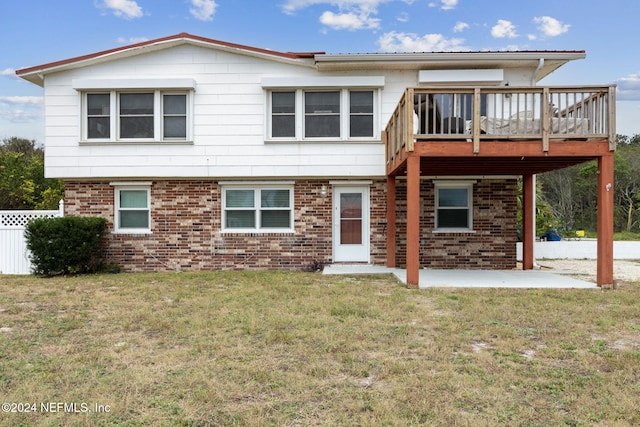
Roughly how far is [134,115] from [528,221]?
10136mm

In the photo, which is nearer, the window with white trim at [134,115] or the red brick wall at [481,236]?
the window with white trim at [134,115]

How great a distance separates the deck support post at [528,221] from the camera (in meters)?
11.1

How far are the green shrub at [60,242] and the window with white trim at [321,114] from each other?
4.80 meters

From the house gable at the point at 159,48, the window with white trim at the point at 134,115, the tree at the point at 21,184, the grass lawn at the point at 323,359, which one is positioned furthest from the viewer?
the tree at the point at 21,184

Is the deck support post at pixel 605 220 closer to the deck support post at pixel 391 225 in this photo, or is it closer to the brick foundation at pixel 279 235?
the brick foundation at pixel 279 235

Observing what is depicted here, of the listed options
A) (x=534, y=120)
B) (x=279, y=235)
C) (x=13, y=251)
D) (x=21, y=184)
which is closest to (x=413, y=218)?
(x=534, y=120)

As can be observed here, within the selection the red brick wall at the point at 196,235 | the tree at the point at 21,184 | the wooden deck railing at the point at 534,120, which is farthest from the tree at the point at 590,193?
the tree at the point at 21,184

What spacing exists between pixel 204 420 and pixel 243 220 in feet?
28.0

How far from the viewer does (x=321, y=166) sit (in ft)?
35.9

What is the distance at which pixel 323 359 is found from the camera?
13.9 feet

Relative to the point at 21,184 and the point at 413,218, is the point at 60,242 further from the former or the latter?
the point at 21,184

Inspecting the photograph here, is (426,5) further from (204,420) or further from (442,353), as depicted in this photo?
(204,420)

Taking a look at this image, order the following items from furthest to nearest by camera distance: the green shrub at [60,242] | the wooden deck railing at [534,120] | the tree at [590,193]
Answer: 1. the tree at [590,193]
2. the green shrub at [60,242]
3. the wooden deck railing at [534,120]

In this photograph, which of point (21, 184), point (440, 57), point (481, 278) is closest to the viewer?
point (481, 278)
